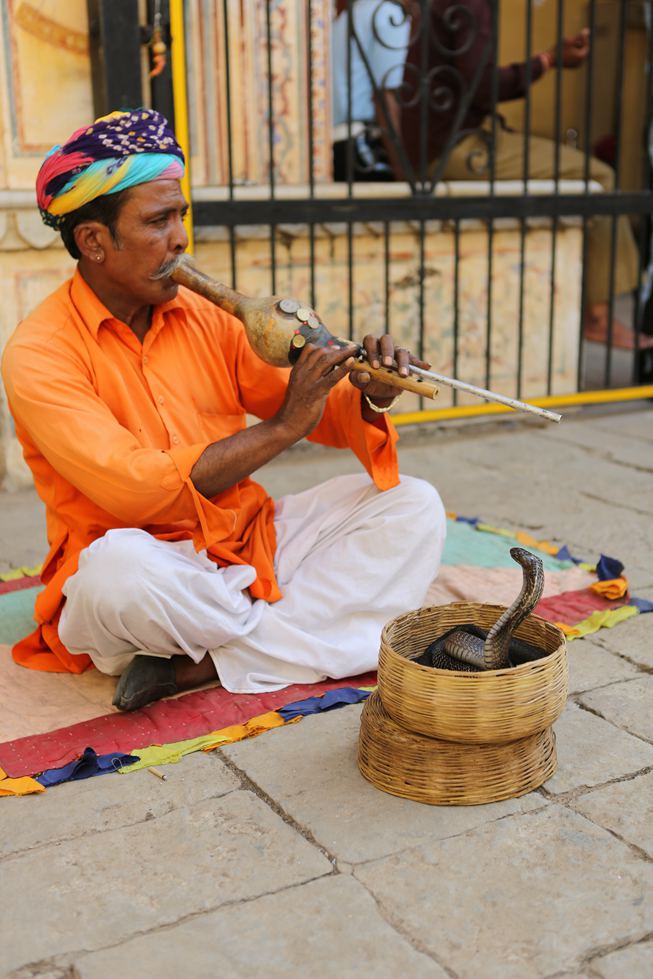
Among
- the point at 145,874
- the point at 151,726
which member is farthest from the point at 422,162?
the point at 145,874

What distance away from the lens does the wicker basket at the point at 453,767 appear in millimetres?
2045

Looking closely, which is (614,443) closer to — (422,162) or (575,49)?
(422,162)

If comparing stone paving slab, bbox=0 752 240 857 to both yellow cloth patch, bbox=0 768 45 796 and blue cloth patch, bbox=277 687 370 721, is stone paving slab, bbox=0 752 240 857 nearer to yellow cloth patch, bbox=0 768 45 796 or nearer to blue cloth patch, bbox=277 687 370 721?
yellow cloth patch, bbox=0 768 45 796

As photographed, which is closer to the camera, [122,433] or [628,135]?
[122,433]

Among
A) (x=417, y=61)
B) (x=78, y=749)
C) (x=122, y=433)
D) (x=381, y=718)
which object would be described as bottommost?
(x=78, y=749)

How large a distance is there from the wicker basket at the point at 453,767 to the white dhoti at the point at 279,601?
48 centimetres

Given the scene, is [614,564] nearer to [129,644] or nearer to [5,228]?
[129,644]

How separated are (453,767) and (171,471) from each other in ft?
2.66

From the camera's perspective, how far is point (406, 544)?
8.56 feet

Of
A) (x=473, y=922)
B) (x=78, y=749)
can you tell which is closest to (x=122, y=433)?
(x=78, y=749)

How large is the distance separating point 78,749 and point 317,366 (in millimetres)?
889

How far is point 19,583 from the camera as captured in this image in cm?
330

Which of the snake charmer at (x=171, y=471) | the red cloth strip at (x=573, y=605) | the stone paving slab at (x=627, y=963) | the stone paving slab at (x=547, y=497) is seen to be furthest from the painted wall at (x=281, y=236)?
the stone paving slab at (x=627, y=963)

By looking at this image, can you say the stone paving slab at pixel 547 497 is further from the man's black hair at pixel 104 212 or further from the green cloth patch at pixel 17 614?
the man's black hair at pixel 104 212
